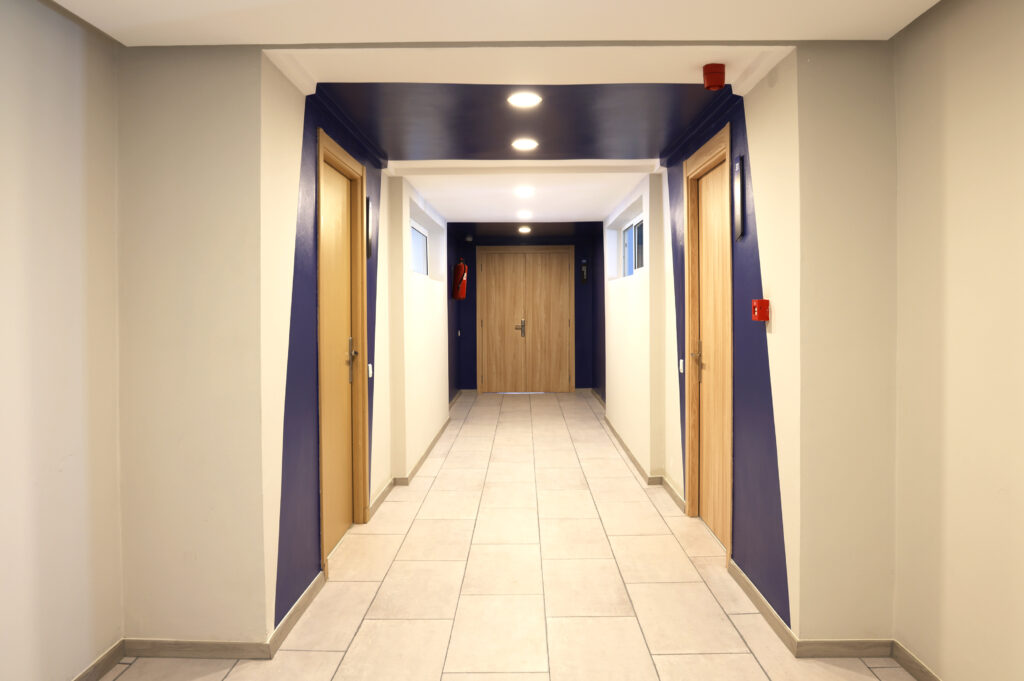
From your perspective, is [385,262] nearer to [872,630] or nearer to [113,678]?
[113,678]

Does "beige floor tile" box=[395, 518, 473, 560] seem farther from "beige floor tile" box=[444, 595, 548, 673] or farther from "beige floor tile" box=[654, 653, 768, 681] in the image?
"beige floor tile" box=[654, 653, 768, 681]

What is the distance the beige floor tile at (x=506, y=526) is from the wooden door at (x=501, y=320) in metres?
5.94

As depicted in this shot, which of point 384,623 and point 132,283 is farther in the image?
point 384,623

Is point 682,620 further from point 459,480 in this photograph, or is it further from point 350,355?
point 459,480

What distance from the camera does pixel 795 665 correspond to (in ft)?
8.02

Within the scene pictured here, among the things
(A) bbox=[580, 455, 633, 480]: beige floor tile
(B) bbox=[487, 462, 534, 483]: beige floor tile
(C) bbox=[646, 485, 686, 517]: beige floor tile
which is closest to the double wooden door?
(A) bbox=[580, 455, 633, 480]: beige floor tile

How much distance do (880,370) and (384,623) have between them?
2286 millimetres

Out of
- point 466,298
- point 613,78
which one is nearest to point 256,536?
point 613,78

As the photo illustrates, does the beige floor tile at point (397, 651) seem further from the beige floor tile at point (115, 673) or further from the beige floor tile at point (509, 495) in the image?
the beige floor tile at point (509, 495)

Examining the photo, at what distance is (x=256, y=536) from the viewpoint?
249cm

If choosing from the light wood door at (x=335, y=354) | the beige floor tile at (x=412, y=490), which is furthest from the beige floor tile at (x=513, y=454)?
the light wood door at (x=335, y=354)

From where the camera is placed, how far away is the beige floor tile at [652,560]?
10.7ft

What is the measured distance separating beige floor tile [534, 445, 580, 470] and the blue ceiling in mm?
2605

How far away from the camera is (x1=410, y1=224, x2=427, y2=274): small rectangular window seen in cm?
679
